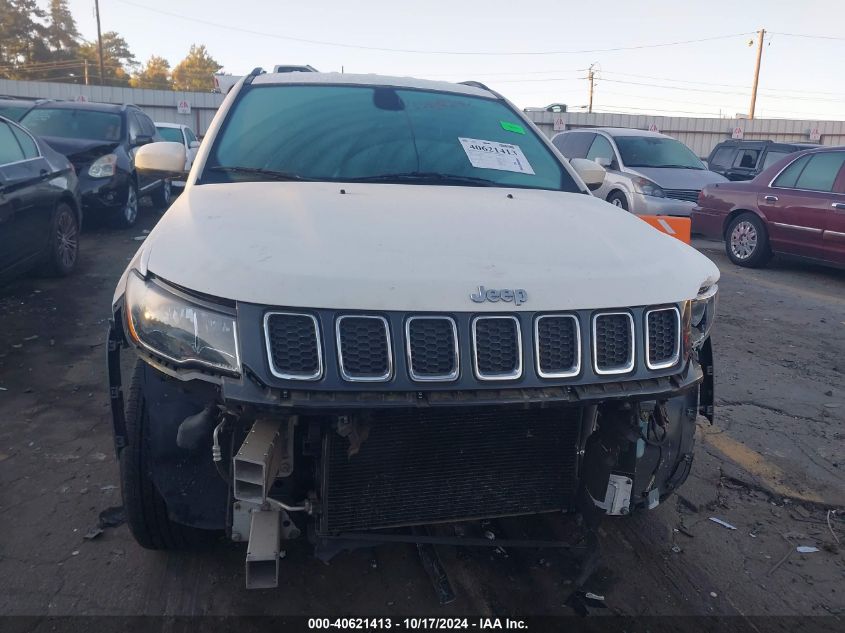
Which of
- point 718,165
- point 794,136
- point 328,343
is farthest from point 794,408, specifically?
point 794,136

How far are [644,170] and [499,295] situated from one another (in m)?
10.3

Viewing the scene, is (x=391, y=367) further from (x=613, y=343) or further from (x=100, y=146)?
(x=100, y=146)

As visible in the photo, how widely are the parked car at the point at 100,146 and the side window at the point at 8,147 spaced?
10.2 feet

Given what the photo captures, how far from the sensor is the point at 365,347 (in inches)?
77.0

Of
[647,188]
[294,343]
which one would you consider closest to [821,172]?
[647,188]

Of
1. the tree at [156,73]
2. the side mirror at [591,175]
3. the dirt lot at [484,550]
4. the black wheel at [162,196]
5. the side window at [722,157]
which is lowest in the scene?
the dirt lot at [484,550]

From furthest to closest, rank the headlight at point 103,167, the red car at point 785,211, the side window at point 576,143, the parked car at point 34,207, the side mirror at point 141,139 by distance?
the side window at point 576,143 → the side mirror at point 141,139 → the headlight at point 103,167 → the red car at point 785,211 → the parked car at point 34,207

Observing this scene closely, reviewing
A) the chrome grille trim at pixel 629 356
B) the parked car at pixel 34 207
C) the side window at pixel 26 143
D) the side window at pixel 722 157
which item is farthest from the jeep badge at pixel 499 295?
the side window at pixel 722 157

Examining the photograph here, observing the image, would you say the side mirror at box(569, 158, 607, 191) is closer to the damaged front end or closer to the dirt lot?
the dirt lot

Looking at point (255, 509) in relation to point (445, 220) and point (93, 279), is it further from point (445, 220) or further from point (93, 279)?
point (93, 279)

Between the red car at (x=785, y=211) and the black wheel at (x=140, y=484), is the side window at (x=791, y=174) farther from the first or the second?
the black wheel at (x=140, y=484)

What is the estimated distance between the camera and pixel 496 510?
2.31m

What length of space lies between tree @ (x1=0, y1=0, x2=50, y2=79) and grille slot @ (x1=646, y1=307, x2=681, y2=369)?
70552mm

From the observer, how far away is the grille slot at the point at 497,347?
6.62 feet
